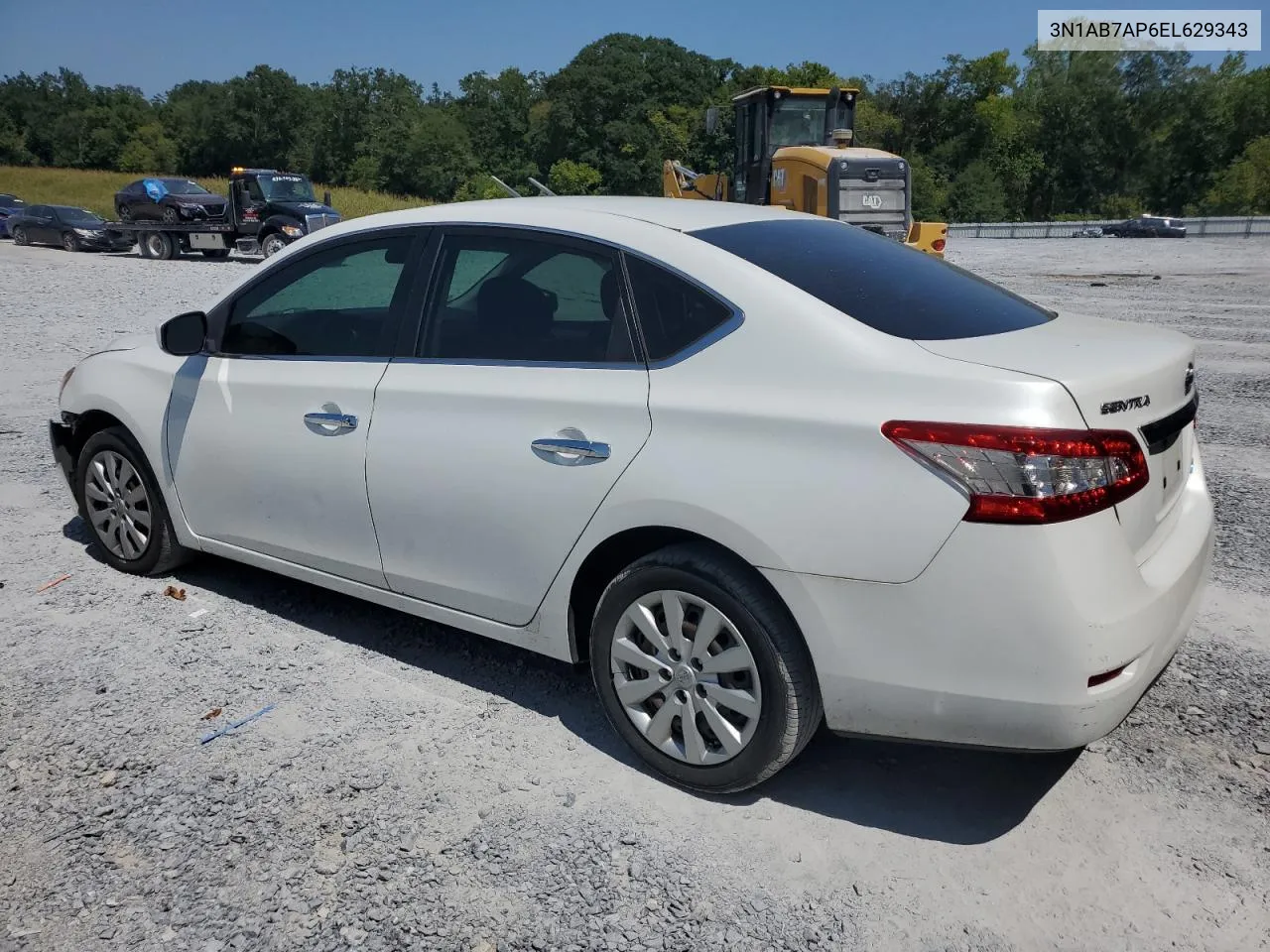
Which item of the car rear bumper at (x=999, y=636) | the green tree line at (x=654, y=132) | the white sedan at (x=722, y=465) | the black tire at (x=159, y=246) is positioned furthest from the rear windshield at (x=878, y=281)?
the green tree line at (x=654, y=132)

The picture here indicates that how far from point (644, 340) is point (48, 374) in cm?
939

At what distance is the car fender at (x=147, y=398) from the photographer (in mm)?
4461

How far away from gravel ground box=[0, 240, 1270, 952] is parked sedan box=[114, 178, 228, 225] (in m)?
25.2

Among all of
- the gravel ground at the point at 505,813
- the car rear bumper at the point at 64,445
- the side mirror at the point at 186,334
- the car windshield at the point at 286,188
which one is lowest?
the gravel ground at the point at 505,813

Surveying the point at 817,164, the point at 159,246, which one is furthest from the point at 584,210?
the point at 159,246

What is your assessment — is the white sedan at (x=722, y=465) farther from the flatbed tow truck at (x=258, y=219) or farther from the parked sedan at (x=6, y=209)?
the parked sedan at (x=6, y=209)

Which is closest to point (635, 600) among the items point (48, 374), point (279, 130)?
point (48, 374)

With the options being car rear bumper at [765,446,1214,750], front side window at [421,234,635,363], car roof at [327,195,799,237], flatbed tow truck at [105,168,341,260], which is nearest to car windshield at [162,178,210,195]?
flatbed tow truck at [105,168,341,260]

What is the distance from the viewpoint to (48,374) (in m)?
10.4

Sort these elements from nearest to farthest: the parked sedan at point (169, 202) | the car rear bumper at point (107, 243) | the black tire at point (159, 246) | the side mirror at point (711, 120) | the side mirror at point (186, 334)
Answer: the side mirror at point (186, 334) < the side mirror at point (711, 120) < the parked sedan at point (169, 202) < the black tire at point (159, 246) < the car rear bumper at point (107, 243)

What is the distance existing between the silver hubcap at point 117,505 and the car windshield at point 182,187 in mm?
25619

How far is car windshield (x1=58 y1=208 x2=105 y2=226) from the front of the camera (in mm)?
30125

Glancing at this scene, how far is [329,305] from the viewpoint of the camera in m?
4.08

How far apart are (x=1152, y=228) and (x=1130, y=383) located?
148ft
